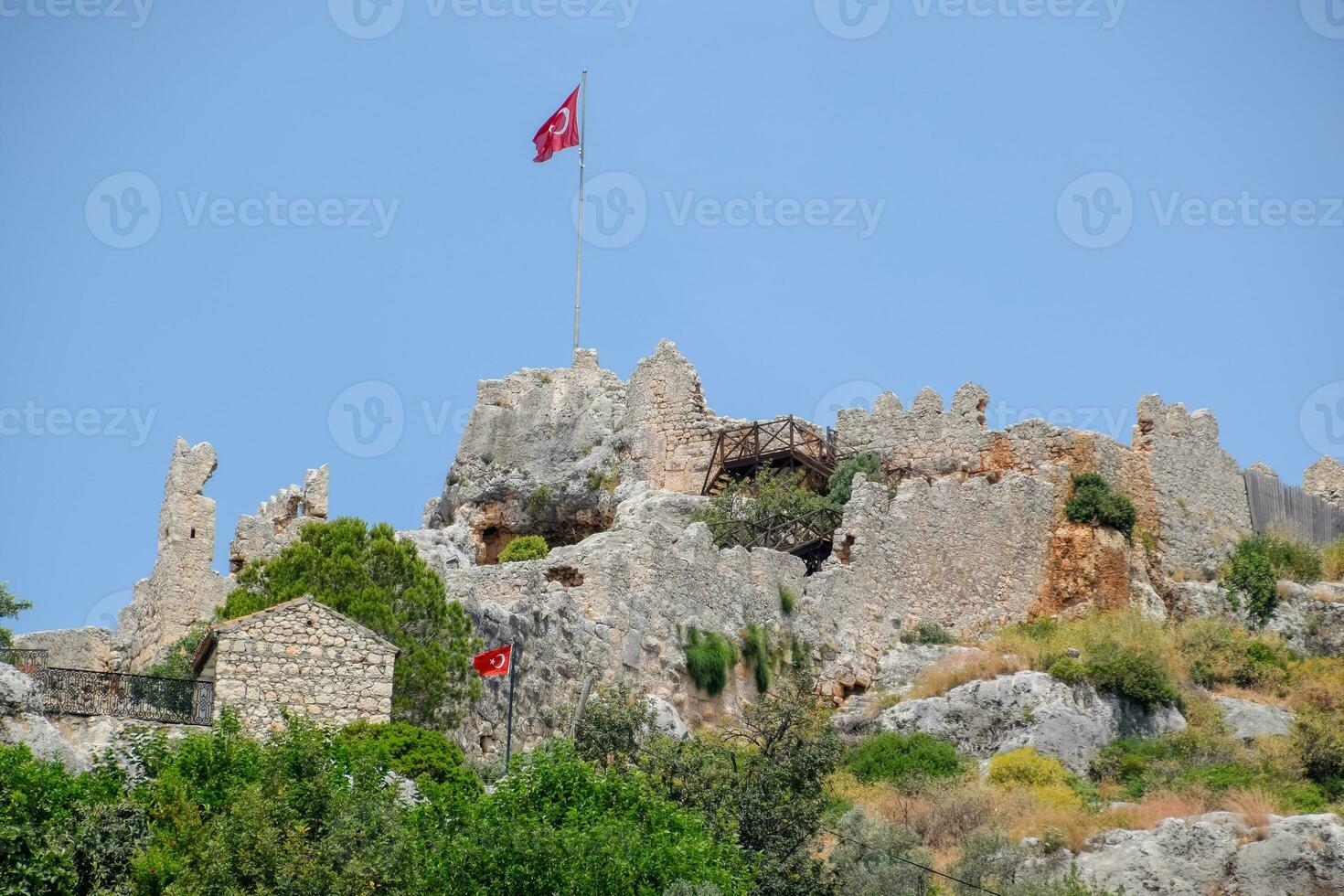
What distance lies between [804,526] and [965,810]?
36.7 feet

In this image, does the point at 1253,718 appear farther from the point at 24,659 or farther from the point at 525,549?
the point at 24,659

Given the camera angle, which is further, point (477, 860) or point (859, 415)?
point (859, 415)

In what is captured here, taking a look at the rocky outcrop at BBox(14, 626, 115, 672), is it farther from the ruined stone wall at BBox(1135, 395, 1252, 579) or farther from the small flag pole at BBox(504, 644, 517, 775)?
the ruined stone wall at BBox(1135, 395, 1252, 579)

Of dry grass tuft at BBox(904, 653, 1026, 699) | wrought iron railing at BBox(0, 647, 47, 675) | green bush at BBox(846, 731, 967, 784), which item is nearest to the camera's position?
wrought iron railing at BBox(0, 647, 47, 675)

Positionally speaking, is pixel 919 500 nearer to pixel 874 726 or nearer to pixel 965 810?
pixel 874 726

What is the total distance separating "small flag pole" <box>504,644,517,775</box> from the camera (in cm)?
3158

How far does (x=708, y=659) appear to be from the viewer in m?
37.9

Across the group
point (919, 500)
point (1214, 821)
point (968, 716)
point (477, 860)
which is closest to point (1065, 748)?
point (968, 716)

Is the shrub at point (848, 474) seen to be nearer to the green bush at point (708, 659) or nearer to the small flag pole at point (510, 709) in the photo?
the green bush at point (708, 659)

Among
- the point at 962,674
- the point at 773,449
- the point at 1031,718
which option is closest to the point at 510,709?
the point at 1031,718

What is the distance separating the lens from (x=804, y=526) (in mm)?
43594

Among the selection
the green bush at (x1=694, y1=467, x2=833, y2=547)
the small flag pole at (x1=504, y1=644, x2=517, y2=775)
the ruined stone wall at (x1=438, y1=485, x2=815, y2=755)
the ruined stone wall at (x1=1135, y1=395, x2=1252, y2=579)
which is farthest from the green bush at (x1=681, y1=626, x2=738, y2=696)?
the ruined stone wall at (x1=1135, y1=395, x2=1252, y2=579)

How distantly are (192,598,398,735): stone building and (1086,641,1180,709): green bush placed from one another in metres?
13.0

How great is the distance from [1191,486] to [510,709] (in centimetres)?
1957
